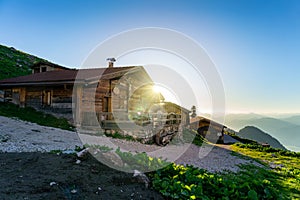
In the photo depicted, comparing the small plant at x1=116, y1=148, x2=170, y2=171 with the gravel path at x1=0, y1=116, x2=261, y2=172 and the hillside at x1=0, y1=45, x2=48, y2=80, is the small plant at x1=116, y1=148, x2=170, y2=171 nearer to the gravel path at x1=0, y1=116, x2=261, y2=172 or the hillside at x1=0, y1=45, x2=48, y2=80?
the gravel path at x1=0, y1=116, x2=261, y2=172

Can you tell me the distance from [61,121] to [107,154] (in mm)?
10966

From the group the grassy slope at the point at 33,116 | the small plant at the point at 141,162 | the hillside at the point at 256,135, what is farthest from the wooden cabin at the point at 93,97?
the hillside at the point at 256,135

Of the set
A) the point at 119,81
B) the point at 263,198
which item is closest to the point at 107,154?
the point at 263,198

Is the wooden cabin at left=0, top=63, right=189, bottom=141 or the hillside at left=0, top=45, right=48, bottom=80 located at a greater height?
the hillside at left=0, top=45, right=48, bottom=80

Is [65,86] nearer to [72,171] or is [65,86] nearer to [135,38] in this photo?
[135,38]

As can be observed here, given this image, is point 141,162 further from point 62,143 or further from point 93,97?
point 93,97

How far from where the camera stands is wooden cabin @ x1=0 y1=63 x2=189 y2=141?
48.3ft

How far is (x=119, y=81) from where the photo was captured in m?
17.8

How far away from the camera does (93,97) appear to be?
50.8 feet

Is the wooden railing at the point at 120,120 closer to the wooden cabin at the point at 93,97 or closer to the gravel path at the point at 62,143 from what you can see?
the wooden cabin at the point at 93,97

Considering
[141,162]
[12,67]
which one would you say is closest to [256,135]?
[12,67]

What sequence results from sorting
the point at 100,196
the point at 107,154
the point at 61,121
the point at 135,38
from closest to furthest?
the point at 100,196 → the point at 107,154 → the point at 135,38 → the point at 61,121

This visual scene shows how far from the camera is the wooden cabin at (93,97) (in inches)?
579

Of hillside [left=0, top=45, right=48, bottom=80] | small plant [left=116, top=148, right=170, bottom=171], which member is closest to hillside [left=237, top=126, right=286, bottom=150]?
hillside [left=0, top=45, right=48, bottom=80]
